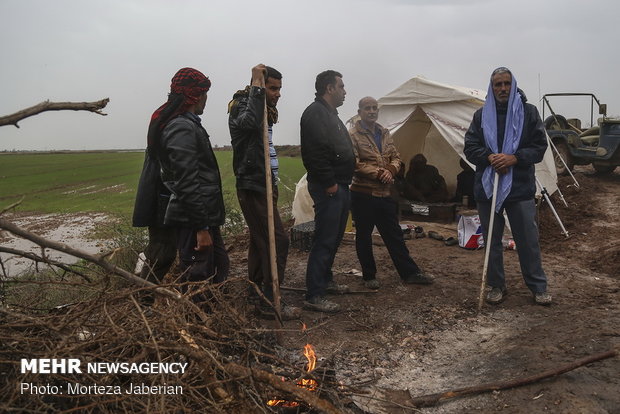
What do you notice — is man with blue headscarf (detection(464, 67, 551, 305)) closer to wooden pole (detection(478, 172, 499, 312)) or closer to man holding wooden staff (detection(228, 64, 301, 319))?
wooden pole (detection(478, 172, 499, 312))

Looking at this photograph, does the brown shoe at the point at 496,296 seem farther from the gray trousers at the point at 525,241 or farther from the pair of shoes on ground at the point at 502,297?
the gray trousers at the point at 525,241

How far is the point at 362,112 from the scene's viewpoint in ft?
16.0

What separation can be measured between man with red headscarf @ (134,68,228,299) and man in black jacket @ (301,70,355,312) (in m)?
1.02

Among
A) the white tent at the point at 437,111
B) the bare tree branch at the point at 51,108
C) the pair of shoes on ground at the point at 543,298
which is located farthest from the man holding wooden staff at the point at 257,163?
the white tent at the point at 437,111

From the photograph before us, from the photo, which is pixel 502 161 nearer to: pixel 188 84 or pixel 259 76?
pixel 259 76

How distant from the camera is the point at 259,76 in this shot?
12.1ft

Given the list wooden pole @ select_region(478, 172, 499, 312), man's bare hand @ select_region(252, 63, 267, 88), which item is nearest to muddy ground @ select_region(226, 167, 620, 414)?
wooden pole @ select_region(478, 172, 499, 312)

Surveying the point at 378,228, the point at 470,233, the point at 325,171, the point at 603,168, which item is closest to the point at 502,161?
the point at 378,228

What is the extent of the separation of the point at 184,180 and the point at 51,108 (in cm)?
134

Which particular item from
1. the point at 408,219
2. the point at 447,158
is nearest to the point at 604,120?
the point at 447,158

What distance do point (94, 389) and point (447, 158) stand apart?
9.36m

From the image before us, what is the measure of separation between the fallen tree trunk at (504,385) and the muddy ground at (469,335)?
3cm

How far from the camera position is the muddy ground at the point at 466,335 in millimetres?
2766

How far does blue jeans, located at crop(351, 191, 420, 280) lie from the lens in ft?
15.8
